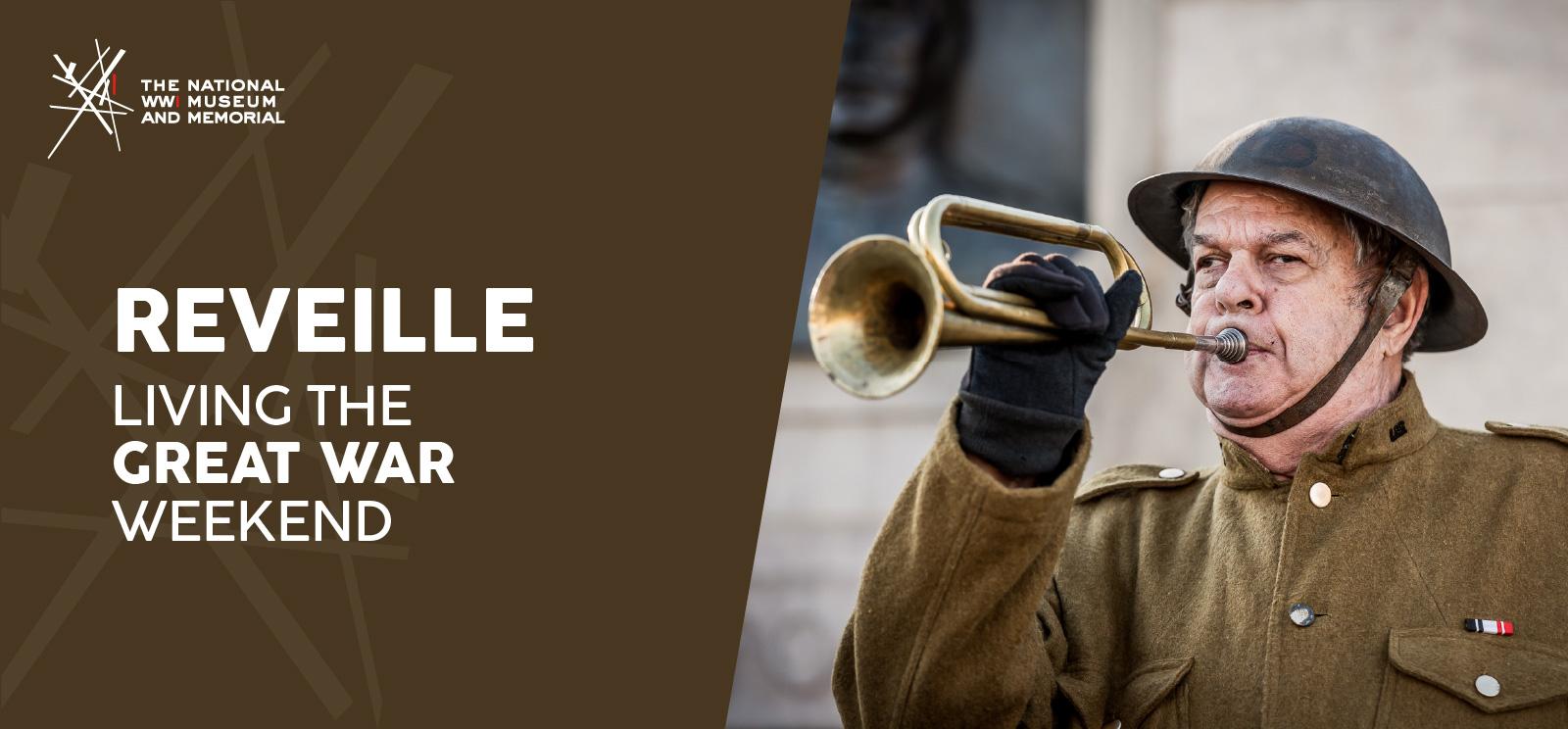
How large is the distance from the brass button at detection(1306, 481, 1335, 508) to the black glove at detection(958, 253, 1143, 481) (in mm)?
815

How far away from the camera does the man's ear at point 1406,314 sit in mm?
3932

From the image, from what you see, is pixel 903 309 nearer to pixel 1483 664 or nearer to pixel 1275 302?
pixel 1275 302

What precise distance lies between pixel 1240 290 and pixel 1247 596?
70 cm

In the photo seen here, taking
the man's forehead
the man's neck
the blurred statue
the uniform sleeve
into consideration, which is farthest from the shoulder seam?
the blurred statue

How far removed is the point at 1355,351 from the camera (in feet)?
12.4

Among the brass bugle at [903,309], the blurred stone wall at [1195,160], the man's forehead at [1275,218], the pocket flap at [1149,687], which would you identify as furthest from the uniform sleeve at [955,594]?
the blurred stone wall at [1195,160]

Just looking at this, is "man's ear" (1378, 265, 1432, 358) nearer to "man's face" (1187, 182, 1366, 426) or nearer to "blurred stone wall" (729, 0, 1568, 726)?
"man's face" (1187, 182, 1366, 426)

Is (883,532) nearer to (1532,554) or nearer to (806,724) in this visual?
(1532,554)

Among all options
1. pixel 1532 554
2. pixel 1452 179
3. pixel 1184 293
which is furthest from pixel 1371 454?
pixel 1452 179

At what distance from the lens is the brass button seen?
12.3ft

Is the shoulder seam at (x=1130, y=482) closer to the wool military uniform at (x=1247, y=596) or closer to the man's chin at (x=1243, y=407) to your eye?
the wool military uniform at (x=1247, y=596)

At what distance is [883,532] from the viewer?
11.3ft

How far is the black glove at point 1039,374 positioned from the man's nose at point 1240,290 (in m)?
0.66

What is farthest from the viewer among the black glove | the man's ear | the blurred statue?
the blurred statue
